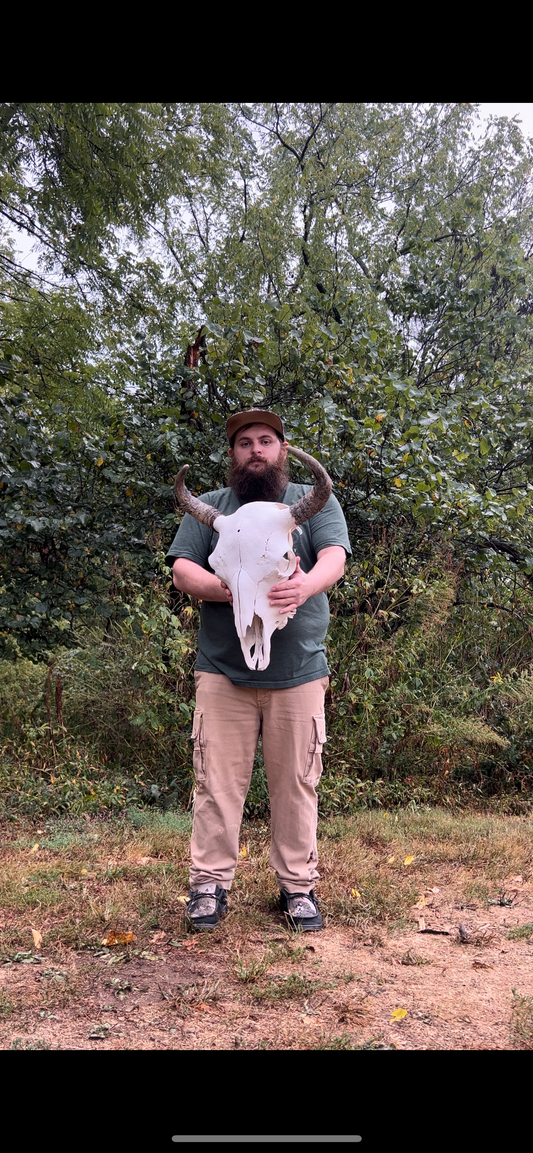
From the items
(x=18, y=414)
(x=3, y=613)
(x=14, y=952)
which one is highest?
(x=18, y=414)

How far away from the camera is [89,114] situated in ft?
21.4

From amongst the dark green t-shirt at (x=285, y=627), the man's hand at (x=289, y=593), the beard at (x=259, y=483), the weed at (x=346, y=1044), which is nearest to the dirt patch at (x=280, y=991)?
the weed at (x=346, y=1044)

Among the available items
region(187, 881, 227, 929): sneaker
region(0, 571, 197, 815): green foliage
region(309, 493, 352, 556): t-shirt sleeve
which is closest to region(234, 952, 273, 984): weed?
region(187, 881, 227, 929): sneaker

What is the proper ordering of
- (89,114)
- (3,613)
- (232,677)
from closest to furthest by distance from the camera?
(232,677), (89,114), (3,613)

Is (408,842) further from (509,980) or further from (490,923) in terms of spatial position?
(509,980)

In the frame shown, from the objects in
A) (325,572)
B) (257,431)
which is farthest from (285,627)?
(257,431)

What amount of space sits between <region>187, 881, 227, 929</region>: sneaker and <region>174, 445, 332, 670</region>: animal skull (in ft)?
3.30

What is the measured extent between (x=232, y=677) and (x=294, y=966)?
3.80ft

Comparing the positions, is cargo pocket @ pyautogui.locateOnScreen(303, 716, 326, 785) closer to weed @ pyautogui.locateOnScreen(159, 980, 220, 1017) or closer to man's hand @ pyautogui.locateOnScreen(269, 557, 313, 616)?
man's hand @ pyautogui.locateOnScreen(269, 557, 313, 616)

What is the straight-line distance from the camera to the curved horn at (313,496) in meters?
3.43

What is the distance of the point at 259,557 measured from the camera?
135 inches

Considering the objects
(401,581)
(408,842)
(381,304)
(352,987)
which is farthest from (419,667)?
(381,304)

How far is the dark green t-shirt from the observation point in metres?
3.73

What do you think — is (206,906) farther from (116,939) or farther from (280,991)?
(280,991)
